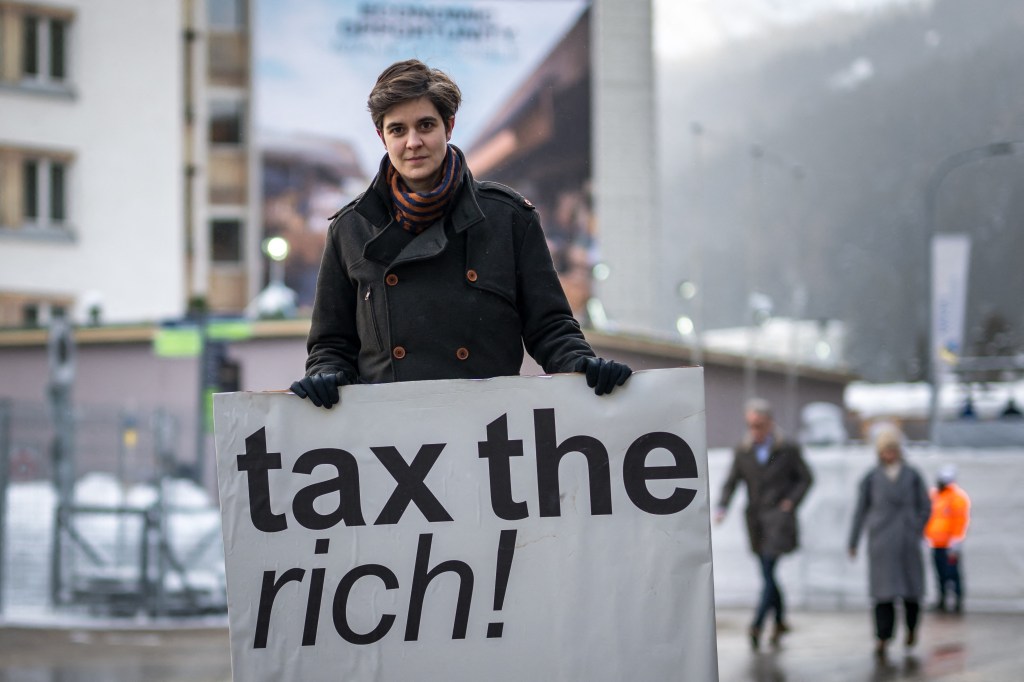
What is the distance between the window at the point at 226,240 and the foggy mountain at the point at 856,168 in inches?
916

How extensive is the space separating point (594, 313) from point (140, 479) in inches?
1531

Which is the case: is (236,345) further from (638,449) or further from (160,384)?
(638,449)

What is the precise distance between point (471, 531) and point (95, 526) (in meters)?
12.1

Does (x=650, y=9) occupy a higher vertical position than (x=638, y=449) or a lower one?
higher

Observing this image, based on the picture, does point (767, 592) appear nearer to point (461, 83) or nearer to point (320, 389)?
point (320, 389)

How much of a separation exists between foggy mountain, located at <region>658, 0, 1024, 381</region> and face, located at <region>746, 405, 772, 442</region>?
5587 cm

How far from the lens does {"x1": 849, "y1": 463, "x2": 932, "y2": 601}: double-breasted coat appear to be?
39.5 feet

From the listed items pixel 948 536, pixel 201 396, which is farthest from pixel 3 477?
pixel 948 536

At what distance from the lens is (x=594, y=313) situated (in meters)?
53.5

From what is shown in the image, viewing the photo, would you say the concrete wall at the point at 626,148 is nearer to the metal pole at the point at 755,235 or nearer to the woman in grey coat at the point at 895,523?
the metal pole at the point at 755,235

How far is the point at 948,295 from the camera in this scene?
27938 mm

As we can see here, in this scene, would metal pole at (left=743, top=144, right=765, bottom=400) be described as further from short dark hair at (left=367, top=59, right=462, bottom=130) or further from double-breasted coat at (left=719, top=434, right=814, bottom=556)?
short dark hair at (left=367, top=59, right=462, bottom=130)

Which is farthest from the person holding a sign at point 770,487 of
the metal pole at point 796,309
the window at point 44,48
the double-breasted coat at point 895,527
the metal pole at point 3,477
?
the metal pole at point 796,309

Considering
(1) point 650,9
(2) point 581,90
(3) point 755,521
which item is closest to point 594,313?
(2) point 581,90
